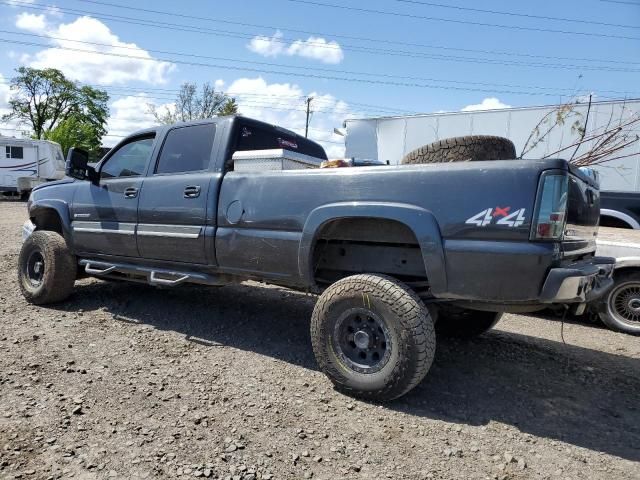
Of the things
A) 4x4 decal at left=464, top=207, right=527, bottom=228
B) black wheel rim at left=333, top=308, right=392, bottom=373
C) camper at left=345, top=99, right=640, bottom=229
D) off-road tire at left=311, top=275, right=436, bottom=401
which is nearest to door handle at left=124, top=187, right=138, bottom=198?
off-road tire at left=311, top=275, right=436, bottom=401

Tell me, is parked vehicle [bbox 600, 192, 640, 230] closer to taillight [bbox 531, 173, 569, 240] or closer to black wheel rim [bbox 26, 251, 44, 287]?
taillight [bbox 531, 173, 569, 240]

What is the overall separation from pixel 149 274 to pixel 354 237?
212 centimetres

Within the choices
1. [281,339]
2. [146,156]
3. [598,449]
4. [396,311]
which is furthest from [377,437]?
[146,156]

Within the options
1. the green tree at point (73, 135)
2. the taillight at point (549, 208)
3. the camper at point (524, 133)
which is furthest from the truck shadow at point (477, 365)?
the green tree at point (73, 135)

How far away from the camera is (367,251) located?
11.8 feet

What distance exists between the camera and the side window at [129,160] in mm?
4734

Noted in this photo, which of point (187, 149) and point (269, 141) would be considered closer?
point (187, 149)

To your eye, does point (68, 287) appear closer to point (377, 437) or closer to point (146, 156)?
point (146, 156)

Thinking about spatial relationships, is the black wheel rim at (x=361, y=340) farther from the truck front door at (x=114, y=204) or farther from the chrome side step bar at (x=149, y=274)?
the truck front door at (x=114, y=204)

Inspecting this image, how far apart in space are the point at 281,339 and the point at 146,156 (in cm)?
225

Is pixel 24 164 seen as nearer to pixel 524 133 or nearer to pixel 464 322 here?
pixel 524 133

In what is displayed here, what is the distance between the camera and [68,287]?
509cm

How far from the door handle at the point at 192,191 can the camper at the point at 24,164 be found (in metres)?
21.9

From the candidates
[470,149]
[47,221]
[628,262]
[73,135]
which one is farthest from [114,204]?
[73,135]
